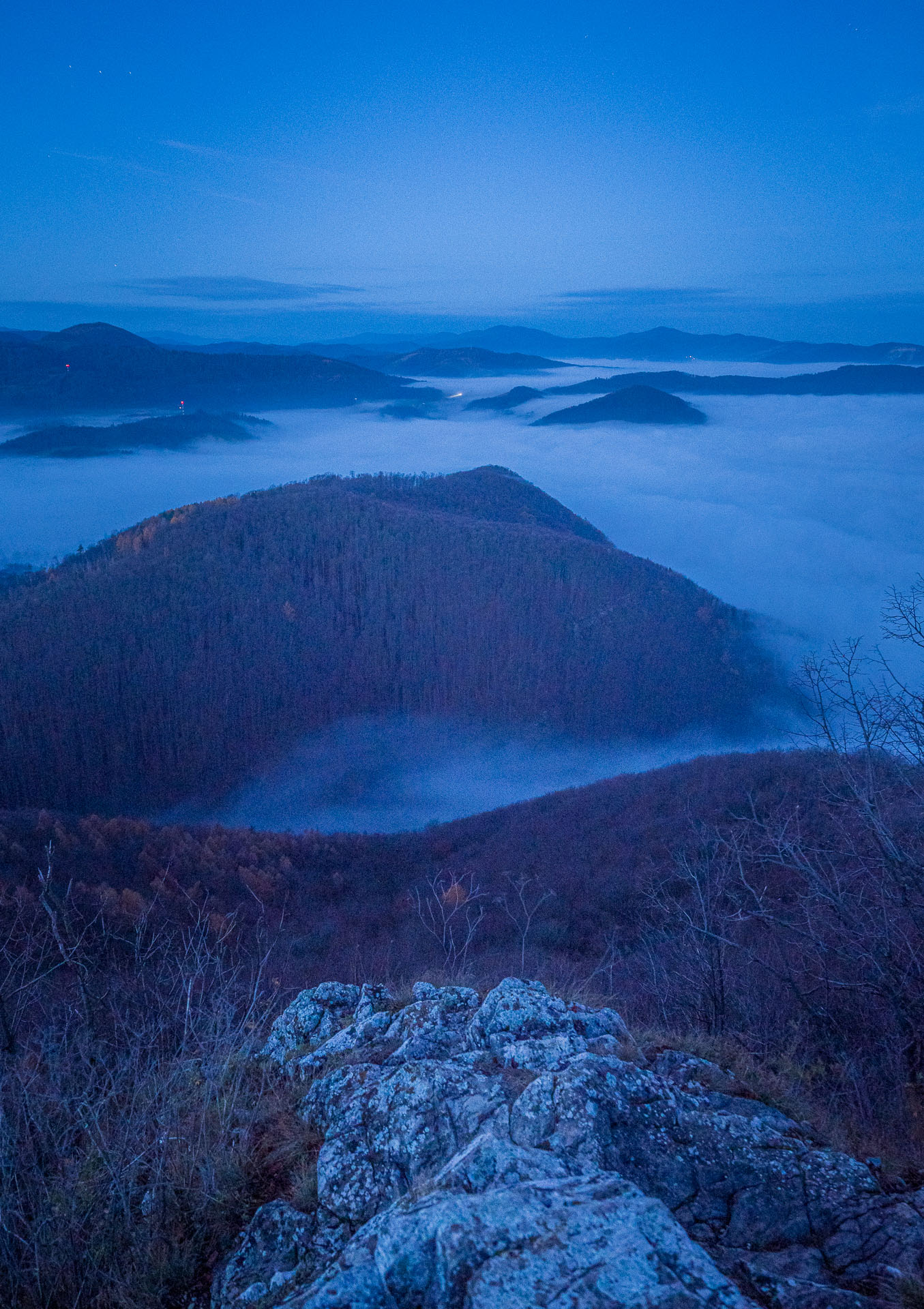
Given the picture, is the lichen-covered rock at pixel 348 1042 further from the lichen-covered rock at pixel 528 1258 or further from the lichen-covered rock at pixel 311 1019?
the lichen-covered rock at pixel 528 1258

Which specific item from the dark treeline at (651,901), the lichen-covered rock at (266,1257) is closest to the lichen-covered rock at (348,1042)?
the lichen-covered rock at (266,1257)

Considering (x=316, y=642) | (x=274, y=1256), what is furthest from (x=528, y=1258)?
(x=316, y=642)

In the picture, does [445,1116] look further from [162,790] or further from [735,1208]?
[162,790]

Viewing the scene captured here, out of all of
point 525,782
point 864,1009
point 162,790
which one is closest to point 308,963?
point 864,1009

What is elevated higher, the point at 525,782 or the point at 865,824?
the point at 865,824

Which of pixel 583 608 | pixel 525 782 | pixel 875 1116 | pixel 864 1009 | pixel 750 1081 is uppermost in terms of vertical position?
pixel 750 1081

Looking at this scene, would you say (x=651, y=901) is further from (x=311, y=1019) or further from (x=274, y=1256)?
(x=274, y=1256)
